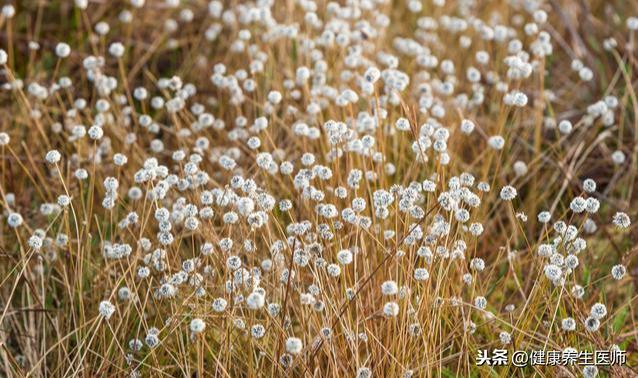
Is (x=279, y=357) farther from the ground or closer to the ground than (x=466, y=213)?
closer to the ground

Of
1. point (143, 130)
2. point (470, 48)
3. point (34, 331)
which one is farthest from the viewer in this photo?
point (470, 48)

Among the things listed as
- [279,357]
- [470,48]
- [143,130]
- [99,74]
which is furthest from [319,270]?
[470,48]

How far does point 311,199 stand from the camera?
2.68m

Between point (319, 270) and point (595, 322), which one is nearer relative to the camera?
point (595, 322)

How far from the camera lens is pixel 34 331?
2527mm

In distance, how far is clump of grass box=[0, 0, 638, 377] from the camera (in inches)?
84.0

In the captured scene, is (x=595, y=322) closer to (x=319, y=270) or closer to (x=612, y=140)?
(x=319, y=270)

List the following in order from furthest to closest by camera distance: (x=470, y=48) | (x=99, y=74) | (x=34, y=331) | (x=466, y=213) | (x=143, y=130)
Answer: (x=470, y=48) < (x=143, y=130) < (x=99, y=74) < (x=34, y=331) < (x=466, y=213)

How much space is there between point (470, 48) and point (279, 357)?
2.49 meters

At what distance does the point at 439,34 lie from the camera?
4.37 metres

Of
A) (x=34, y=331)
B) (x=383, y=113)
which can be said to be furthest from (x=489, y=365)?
(x=34, y=331)

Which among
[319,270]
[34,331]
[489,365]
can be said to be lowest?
[34,331]

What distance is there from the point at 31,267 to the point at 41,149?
2.09 feet

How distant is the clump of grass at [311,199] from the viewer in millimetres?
2133
